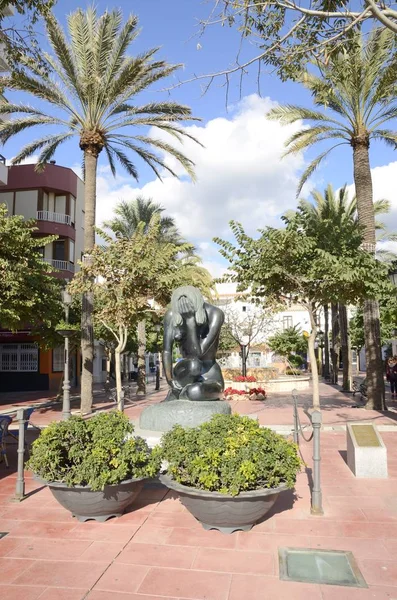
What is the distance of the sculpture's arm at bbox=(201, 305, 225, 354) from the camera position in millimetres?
7707

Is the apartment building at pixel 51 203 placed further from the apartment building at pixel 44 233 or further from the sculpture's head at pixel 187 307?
the sculpture's head at pixel 187 307

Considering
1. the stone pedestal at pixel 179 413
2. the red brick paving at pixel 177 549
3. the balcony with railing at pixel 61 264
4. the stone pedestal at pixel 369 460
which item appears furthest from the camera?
the balcony with railing at pixel 61 264

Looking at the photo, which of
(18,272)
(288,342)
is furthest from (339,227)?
(288,342)

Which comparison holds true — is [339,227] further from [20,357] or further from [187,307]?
[20,357]

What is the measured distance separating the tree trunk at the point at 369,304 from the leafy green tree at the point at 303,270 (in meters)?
1.11

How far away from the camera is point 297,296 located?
1310cm

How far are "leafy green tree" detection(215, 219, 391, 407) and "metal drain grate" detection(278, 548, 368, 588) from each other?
7.47 m

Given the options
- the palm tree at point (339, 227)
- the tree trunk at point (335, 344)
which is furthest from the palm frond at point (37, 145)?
the tree trunk at point (335, 344)

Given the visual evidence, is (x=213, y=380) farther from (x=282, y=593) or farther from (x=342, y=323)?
(x=342, y=323)

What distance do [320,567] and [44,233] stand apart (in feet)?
83.3

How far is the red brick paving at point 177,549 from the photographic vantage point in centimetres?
346

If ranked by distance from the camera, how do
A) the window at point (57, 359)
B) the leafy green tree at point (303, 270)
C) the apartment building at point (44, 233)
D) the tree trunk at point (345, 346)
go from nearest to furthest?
the leafy green tree at point (303, 270), the tree trunk at point (345, 346), the apartment building at point (44, 233), the window at point (57, 359)

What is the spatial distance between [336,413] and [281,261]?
490 centimetres

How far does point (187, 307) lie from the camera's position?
299 inches
